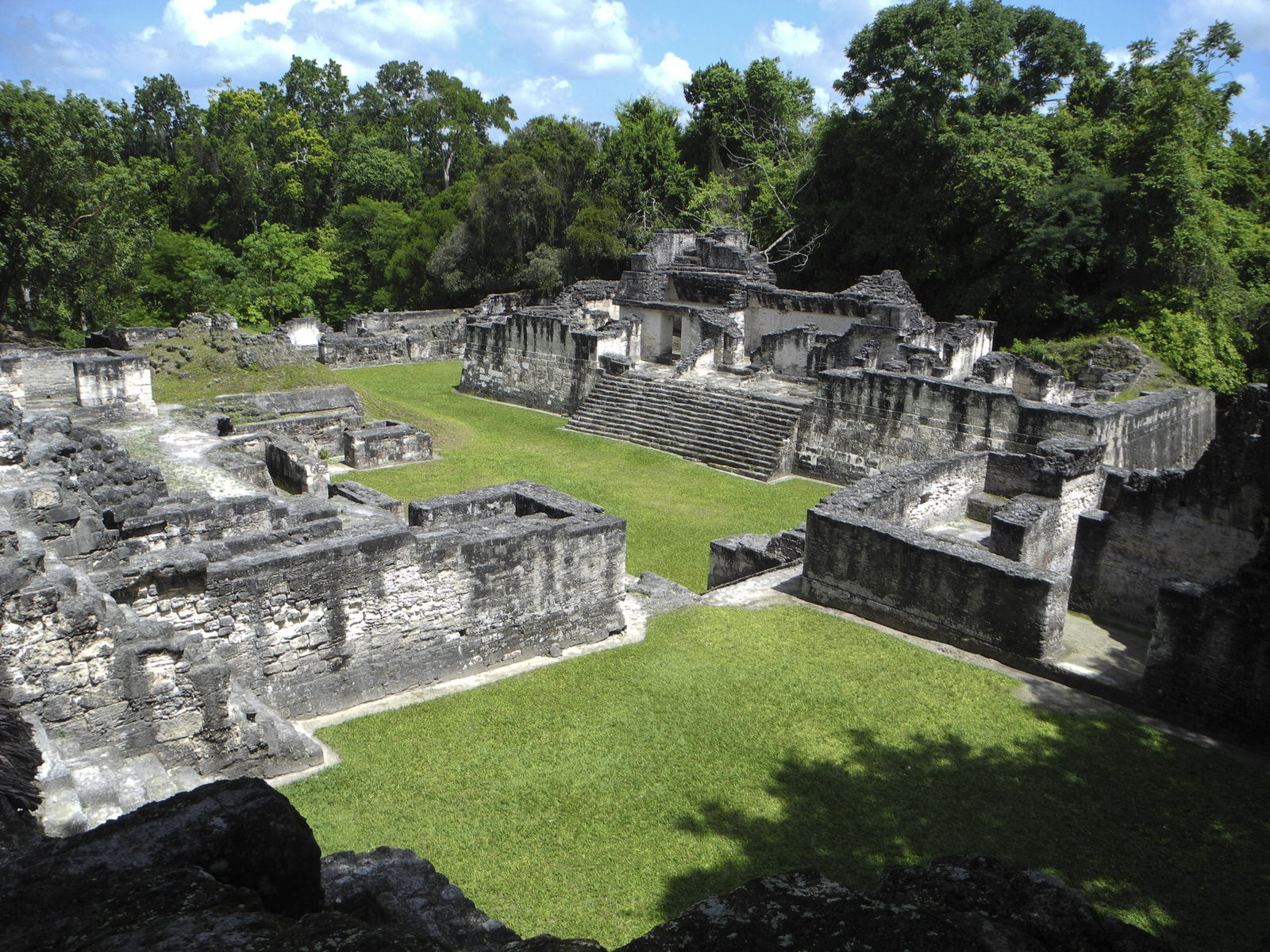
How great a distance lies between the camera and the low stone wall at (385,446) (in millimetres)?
18297

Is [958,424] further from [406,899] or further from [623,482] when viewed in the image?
[406,899]

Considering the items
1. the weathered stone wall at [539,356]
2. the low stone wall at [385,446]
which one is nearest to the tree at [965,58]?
the weathered stone wall at [539,356]

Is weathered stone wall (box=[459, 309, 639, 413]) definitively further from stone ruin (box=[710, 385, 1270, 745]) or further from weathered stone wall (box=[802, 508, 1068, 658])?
weathered stone wall (box=[802, 508, 1068, 658])

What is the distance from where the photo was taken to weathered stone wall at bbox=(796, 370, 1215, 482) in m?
15.5

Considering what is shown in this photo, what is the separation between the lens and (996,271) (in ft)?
86.6

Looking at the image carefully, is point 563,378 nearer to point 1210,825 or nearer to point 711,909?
point 1210,825

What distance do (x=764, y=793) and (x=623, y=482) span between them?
10832mm

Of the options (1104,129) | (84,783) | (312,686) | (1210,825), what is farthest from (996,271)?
(84,783)

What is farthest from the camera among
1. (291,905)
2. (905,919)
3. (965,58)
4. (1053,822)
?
(965,58)

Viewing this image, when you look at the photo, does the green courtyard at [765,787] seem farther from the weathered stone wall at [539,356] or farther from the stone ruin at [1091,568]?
the weathered stone wall at [539,356]

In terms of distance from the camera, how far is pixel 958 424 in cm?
1689

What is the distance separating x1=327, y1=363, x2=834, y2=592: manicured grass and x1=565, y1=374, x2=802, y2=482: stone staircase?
47 cm

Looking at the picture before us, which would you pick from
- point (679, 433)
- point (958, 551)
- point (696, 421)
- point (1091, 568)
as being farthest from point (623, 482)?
point (1091, 568)

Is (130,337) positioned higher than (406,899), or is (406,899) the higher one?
(130,337)
